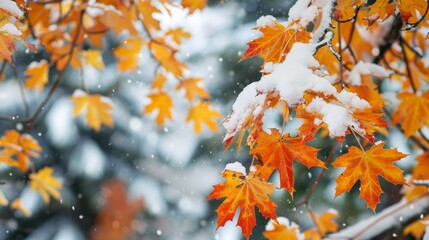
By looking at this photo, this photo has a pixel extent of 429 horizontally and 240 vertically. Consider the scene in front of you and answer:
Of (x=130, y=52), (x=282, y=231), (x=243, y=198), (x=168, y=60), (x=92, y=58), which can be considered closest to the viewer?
(x=243, y=198)

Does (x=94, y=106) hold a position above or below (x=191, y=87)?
below

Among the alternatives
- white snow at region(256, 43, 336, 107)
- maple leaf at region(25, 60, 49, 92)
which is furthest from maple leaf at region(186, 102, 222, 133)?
white snow at region(256, 43, 336, 107)

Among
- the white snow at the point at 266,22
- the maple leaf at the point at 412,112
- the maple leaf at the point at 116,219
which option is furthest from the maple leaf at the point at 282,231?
the maple leaf at the point at 116,219

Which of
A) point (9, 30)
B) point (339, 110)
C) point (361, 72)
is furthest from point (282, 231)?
point (9, 30)

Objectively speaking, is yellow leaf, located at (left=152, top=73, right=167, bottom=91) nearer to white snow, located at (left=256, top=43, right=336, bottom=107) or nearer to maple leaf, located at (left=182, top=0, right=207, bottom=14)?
maple leaf, located at (left=182, top=0, right=207, bottom=14)

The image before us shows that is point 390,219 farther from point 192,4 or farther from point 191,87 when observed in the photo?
point 191,87

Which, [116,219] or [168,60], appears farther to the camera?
[116,219]

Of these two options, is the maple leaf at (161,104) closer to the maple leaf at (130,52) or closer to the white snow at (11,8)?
the maple leaf at (130,52)
